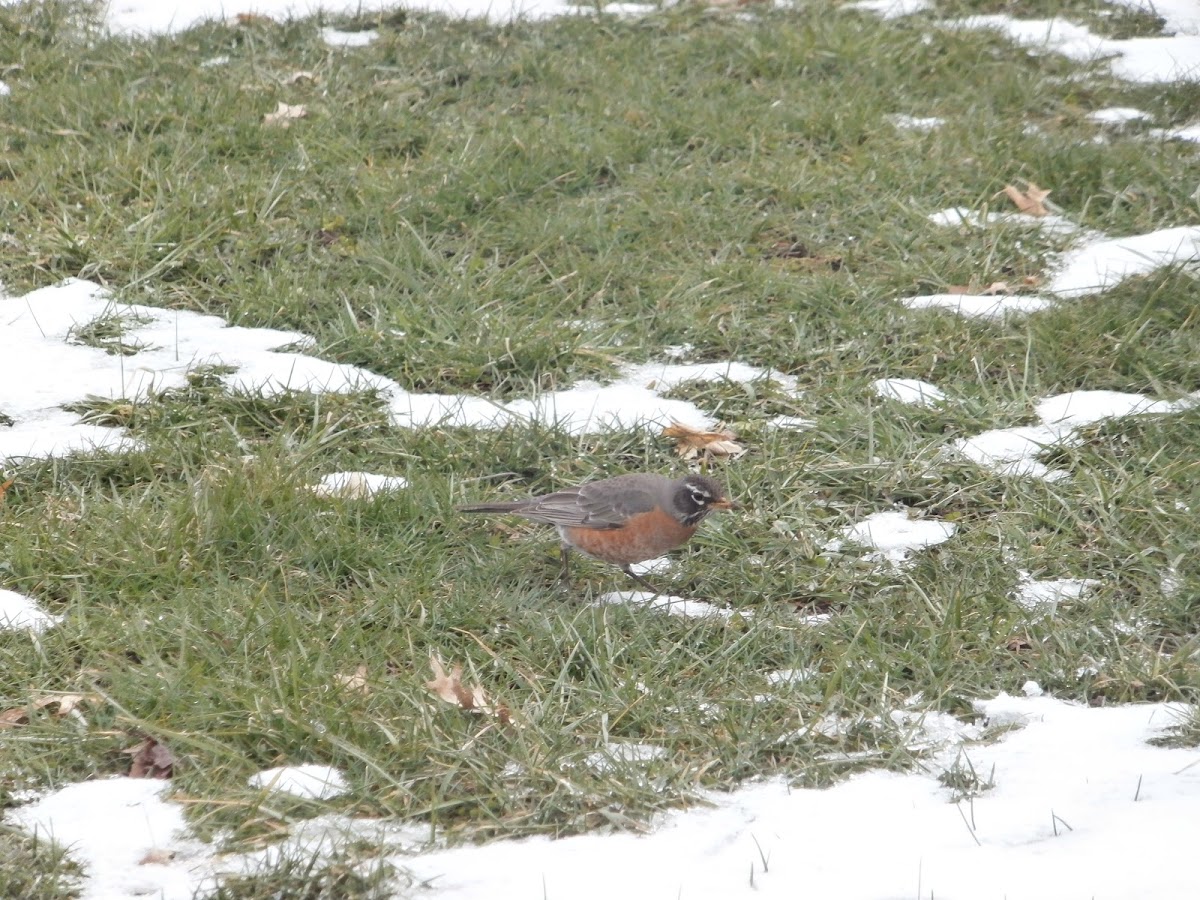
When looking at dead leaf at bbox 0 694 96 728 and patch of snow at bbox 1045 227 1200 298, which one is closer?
dead leaf at bbox 0 694 96 728

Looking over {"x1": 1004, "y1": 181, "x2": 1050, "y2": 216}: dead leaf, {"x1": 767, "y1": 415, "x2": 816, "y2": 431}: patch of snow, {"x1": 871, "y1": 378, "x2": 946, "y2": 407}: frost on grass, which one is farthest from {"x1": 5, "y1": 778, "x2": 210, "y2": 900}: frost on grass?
{"x1": 1004, "y1": 181, "x2": 1050, "y2": 216}: dead leaf

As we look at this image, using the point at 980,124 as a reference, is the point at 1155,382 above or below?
below

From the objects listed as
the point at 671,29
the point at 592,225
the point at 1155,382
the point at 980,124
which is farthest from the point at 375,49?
the point at 1155,382

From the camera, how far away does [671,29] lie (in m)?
9.30

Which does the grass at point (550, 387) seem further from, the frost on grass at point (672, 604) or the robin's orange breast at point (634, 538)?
the robin's orange breast at point (634, 538)

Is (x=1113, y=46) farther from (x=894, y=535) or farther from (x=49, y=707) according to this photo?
(x=49, y=707)

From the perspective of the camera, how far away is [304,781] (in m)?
3.67

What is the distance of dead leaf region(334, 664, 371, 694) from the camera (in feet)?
13.1

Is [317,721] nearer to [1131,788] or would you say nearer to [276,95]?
[1131,788]

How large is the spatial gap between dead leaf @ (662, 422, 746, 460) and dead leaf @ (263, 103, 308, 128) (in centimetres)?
351

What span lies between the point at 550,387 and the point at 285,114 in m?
3.01

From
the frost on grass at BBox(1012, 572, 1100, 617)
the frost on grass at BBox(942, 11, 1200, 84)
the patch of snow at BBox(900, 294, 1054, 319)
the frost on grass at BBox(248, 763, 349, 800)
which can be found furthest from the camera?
the frost on grass at BBox(942, 11, 1200, 84)

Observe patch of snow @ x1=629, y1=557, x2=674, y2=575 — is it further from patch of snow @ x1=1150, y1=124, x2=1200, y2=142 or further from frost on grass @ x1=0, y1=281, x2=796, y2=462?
patch of snow @ x1=1150, y1=124, x2=1200, y2=142

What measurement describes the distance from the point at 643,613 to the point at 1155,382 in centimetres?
263
